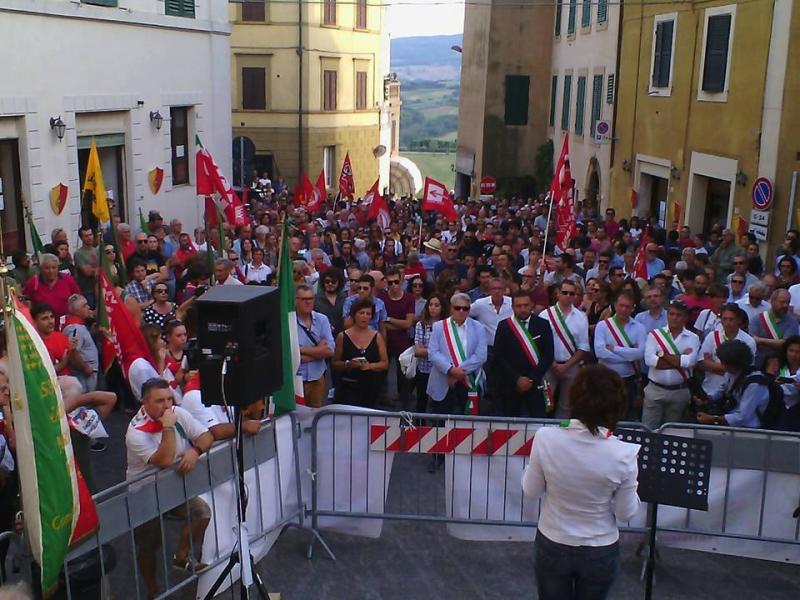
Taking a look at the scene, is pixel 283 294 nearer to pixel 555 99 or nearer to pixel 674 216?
pixel 674 216

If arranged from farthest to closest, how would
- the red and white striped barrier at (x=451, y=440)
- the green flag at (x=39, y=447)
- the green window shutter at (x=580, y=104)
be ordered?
the green window shutter at (x=580, y=104), the red and white striped barrier at (x=451, y=440), the green flag at (x=39, y=447)

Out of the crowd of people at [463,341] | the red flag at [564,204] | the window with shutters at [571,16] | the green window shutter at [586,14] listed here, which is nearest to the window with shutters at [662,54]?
the green window shutter at [586,14]

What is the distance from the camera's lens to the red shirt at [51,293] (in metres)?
9.84

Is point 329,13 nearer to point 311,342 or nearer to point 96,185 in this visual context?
point 96,185

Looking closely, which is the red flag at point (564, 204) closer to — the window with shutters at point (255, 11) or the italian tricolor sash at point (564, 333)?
the italian tricolor sash at point (564, 333)

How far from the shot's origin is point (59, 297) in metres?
9.97

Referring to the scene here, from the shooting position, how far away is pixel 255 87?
36531 millimetres

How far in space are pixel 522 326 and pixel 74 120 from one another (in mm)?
11002

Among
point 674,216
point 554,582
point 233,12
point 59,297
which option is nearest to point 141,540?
point 554,582

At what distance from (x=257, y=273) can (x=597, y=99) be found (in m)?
16.8

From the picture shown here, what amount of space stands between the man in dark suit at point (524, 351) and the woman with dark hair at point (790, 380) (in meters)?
1.90

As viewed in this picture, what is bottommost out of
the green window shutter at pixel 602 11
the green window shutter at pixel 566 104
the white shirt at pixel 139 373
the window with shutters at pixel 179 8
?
the white shirt at pixel 139 373

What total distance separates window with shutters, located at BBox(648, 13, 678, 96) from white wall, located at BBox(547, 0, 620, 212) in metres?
2.61

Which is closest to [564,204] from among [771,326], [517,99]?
[771,326]
